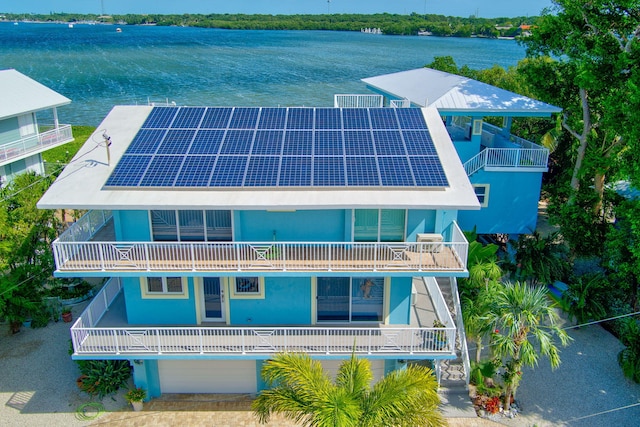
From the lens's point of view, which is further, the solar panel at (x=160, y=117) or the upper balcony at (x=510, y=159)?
the upper balcony at (x=510, y=159)

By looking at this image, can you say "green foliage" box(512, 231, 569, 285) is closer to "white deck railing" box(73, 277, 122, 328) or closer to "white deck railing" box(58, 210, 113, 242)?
"white deck railing" box(73, 277, 122, 328)

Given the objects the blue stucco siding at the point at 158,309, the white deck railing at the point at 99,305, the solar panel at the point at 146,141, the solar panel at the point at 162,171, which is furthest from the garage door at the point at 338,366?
the solar panel at the point at 146,141

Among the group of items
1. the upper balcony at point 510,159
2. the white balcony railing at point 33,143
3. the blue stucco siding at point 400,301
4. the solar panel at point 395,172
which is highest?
the solar panel at point 395,172

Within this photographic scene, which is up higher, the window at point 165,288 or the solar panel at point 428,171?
the solar panel at point 428,171

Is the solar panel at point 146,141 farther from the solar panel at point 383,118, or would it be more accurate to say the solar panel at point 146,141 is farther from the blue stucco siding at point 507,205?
the blue stucco siding at point 507,205

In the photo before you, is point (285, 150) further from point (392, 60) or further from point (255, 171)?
point (392, 60)

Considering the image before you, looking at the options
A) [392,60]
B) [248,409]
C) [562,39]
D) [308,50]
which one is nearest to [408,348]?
[248,409]

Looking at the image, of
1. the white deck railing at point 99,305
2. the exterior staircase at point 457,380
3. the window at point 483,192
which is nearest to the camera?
the white deck railing at point 99,305
